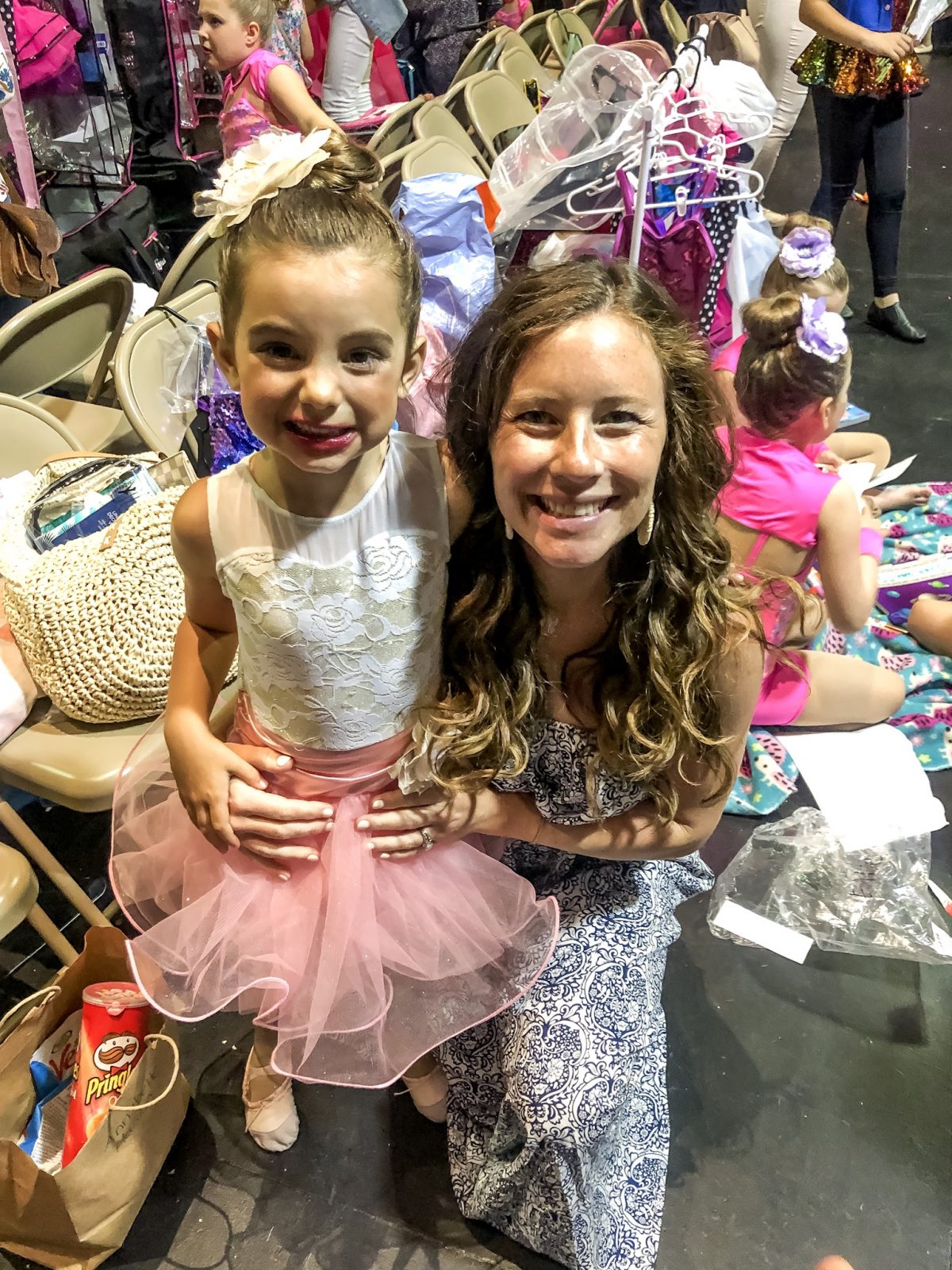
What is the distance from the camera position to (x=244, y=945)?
1.02 metres

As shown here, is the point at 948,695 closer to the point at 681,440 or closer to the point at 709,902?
the point at 709,902

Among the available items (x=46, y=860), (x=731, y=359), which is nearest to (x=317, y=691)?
(x=46, y=860)

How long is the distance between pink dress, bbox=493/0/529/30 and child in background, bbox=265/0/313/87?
1.50 metres

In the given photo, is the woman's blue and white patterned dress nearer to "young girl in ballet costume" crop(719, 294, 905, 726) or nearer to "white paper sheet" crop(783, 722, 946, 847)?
"white paper sheet" crop(783, 722, 946, 847)

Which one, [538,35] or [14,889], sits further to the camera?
[538,35]

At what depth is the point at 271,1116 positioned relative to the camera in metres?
1.38

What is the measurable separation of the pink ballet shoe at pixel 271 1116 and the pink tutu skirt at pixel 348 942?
1.30 ft

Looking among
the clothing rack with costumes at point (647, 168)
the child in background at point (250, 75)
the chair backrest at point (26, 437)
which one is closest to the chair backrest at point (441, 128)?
the child in background at point (250, 75)

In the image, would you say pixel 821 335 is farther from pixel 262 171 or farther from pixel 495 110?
pixel 495 110

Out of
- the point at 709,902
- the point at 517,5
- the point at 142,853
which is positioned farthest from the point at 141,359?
the point at 517,5

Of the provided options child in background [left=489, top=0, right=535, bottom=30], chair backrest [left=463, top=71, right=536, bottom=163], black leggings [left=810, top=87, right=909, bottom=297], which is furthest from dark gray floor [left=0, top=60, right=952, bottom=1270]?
child in background [left=489, top=0, right=535, bottom=30]

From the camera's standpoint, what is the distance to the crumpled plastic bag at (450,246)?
7.13 ft

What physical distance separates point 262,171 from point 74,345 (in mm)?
1573

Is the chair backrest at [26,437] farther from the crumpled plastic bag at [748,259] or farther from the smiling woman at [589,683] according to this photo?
the crumpled plastic bag at [748,259]
